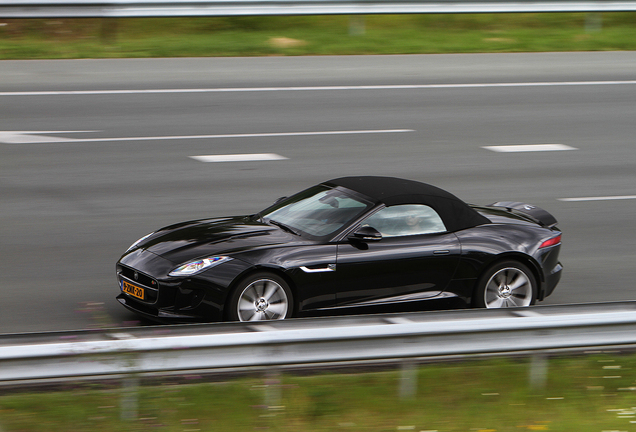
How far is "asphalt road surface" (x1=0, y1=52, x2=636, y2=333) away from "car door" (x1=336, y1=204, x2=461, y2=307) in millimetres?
2008

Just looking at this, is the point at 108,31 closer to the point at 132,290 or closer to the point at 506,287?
the point at 132,290

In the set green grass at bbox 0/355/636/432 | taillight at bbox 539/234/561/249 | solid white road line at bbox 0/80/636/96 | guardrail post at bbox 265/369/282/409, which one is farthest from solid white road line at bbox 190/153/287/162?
guardrail post at bbox 265/369/282/409

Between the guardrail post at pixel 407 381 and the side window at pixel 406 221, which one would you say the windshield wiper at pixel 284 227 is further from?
the guardrail post at pixel 407 381

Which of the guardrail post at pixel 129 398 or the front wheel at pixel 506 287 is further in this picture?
the front wheel at pixel 506 287

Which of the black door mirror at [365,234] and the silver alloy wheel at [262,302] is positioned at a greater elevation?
the black door mirror at [365,234]

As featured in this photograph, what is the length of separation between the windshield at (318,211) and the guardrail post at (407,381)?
2097 millimetres

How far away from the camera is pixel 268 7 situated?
2009 centimetres

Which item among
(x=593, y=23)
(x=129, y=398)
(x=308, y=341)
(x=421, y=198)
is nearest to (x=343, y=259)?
(x=421, y=198)

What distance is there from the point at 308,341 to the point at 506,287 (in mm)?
3163

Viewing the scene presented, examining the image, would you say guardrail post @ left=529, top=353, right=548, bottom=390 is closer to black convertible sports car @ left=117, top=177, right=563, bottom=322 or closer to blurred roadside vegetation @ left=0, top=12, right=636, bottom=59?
black convertible sports car @ left=117, top=177, right=563, bottom=322

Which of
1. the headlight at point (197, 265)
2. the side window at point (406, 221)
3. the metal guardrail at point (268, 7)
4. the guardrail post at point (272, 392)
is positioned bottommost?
the guardrail post at point (272, 392)

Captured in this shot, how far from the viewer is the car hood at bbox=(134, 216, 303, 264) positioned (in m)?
7.70

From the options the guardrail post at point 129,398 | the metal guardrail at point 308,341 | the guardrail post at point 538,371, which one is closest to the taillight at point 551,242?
the metal guardrail at point 308,341

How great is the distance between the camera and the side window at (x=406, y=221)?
8.16 metres
